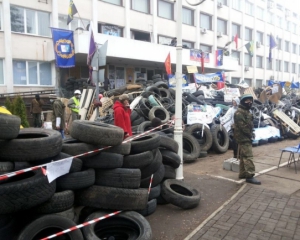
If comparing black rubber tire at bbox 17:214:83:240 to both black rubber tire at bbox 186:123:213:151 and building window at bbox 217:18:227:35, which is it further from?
building window at bbox 217:18:227:35

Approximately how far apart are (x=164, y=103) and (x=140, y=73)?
14.7m

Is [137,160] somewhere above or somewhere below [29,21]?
below

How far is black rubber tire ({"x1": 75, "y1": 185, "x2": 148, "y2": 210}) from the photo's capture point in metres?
4.01

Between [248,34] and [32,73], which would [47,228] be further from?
[248,34]

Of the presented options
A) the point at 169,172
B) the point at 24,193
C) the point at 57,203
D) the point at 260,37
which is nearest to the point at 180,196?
the point at 169,172

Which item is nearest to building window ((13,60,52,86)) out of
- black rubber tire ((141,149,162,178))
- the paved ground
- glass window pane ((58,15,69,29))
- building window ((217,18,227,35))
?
glass window pane ((58,15,69,29))

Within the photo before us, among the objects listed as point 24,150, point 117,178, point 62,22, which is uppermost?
point 62,22

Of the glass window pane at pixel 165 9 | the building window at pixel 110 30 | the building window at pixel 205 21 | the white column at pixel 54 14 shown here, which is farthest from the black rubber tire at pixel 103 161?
the building window at pixel 205 21

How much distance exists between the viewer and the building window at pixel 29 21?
1881 cm

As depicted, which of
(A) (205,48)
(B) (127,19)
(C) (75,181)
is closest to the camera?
(C) (75,181)

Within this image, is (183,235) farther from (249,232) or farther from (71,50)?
(71,50)

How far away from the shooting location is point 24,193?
10.6ft

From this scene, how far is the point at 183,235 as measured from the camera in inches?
158

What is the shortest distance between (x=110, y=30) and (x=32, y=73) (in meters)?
7.84
